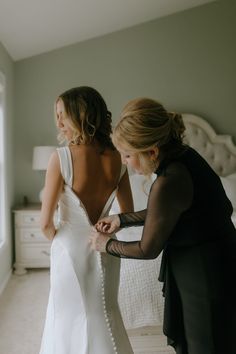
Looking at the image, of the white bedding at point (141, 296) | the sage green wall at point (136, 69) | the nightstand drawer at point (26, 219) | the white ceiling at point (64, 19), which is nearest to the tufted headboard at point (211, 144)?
the sage green wall at point (136, 69)

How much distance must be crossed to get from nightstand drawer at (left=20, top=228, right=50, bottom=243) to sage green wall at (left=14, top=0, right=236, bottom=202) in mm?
560

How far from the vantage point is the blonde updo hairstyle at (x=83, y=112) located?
1460 millimetres

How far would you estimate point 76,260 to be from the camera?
5.13ft

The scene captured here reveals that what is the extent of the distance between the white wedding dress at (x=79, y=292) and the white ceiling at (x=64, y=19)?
216cm

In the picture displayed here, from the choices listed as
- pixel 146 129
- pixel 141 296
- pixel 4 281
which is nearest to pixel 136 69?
pixel 4 281

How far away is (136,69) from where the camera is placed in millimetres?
4547

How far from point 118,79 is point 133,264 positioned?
274 centimetres

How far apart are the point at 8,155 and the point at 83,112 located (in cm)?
286

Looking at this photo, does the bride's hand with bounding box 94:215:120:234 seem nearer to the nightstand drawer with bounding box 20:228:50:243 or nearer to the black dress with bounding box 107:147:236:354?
the black dress with bounding box 107:147:236:354

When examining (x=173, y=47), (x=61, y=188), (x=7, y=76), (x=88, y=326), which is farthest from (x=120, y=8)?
(x=88, y=326)

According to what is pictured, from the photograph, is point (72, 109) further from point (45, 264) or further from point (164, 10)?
point (164, 10)

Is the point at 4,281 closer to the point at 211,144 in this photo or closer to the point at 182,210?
the point at 211,144

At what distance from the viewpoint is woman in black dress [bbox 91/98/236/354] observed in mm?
1229

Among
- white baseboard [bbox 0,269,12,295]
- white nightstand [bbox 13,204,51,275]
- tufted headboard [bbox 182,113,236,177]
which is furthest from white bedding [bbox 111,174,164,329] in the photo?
tufted headboard [bbox 182,113,236,177]
